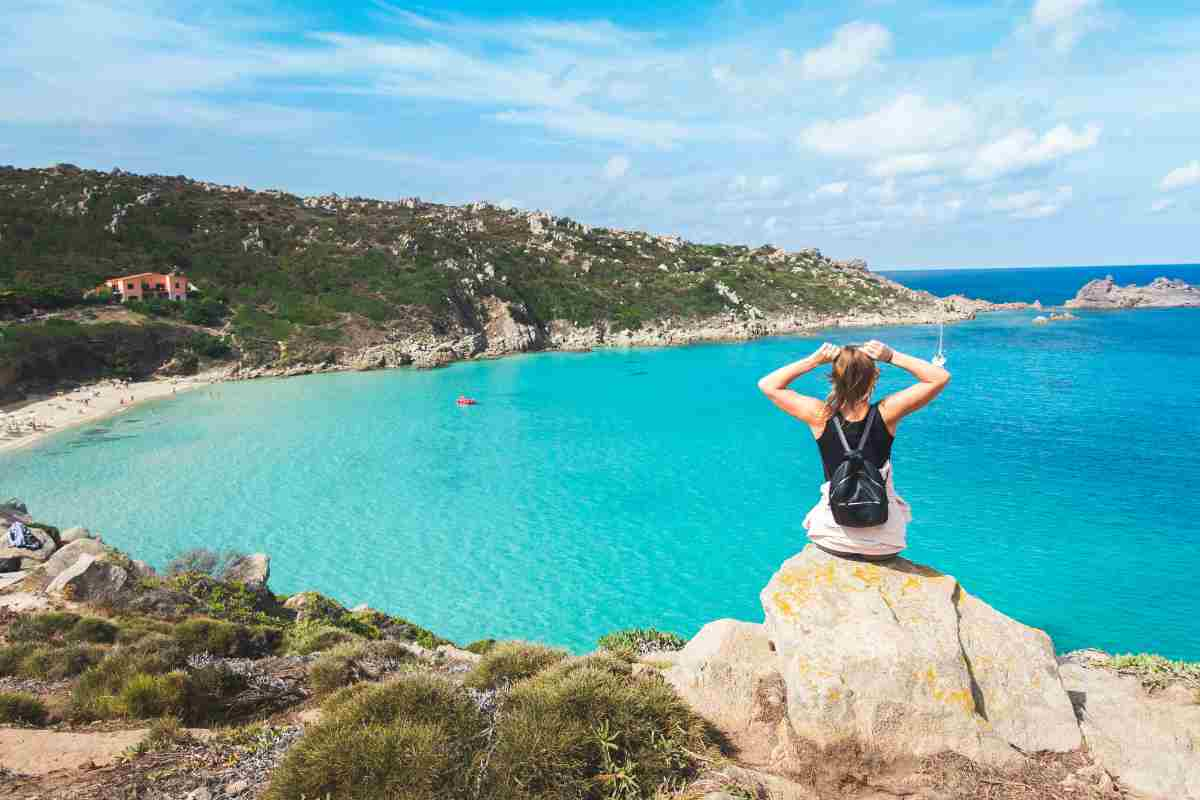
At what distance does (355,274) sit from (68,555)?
59.3 m

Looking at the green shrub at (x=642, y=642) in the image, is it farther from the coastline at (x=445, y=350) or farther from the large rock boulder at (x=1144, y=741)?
the coastline at (x=445, y=350)

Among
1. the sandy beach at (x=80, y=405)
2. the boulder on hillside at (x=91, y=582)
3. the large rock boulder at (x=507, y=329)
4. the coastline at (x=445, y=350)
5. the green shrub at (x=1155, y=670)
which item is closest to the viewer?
the green shrub at (x=1155, y=670)

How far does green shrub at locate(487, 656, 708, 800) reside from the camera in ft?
15.0

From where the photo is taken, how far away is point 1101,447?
3225 cm

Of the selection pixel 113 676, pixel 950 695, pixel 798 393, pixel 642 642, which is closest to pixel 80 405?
pixel 113 676

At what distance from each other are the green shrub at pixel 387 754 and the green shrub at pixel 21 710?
4.59 metres

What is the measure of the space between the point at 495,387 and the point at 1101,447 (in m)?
40.1

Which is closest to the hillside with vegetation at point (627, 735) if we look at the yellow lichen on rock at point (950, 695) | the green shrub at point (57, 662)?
the yellow lichen on rock at point (950, 695)

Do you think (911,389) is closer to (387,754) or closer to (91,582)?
(387,754)

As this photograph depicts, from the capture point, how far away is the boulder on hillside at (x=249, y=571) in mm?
15260

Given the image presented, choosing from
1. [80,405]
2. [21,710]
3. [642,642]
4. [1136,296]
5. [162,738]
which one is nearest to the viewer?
[162,738]

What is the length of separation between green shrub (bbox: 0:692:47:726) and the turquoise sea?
1029 centimetres

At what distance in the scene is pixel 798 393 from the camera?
16.3 ft

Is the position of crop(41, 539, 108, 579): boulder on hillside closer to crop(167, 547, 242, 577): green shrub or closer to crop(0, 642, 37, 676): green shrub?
crop(167, 547, 242, 577): green shrub
